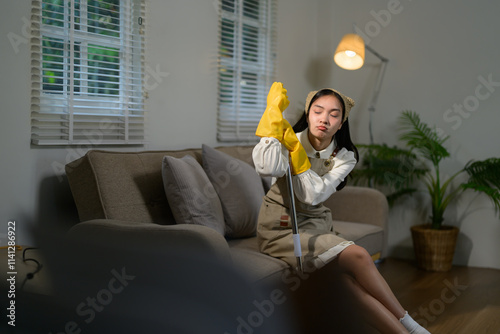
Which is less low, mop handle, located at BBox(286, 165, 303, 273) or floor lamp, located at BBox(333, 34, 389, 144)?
floor lamp, located at BBox(333, 34, 389, 144)

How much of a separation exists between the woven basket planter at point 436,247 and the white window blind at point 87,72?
2270 millimetres

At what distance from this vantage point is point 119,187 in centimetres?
251

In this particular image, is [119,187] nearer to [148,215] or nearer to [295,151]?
[148,215]

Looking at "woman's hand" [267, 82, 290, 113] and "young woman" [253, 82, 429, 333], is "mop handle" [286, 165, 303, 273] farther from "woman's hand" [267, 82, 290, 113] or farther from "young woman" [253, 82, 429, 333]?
"woman's hand" [267, 82, 290, 113]

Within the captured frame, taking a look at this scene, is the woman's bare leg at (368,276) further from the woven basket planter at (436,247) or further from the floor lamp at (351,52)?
the floor lamp at (351,52)

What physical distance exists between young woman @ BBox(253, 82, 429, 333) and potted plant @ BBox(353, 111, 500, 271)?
1.77 metres

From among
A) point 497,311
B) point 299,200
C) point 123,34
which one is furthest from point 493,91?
point 123,34

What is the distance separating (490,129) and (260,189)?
213cm

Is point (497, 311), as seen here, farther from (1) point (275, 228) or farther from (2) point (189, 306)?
(2) point (189, 306)

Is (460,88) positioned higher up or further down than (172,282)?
higher up

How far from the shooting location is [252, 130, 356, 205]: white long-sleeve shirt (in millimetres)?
2156

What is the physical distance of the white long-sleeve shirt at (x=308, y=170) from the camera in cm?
216

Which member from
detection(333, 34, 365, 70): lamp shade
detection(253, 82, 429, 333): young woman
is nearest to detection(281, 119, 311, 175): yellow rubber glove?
detection(253, 82, 429, 333): young woman

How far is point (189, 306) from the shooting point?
5.86ft
